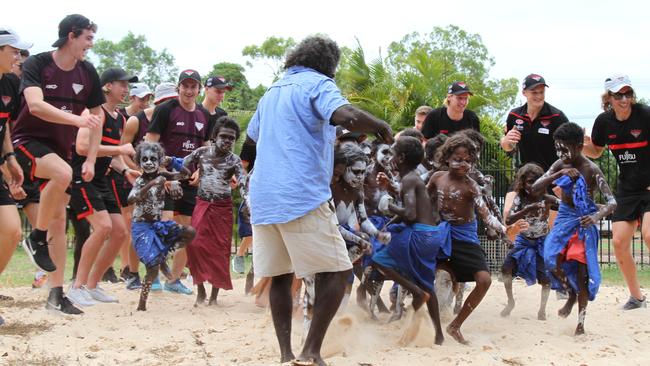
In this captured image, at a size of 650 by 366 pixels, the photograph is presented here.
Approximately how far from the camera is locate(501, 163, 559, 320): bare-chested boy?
6.98m

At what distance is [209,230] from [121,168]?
1592 mm

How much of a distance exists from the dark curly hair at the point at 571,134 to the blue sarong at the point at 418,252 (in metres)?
1.43

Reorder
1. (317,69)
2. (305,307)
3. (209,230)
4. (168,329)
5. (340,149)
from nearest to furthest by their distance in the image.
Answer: (317,69)
(305,307)
(340,149)
(168,329)
(209,230)

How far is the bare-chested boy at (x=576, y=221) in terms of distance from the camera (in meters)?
6.06

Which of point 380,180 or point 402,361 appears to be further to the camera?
point 380,180

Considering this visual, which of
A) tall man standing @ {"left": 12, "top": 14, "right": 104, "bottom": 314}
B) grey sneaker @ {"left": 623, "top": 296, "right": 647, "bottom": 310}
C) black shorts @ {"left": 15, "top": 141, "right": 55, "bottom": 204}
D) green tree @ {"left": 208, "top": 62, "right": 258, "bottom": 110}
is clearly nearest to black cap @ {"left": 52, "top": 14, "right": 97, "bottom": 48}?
tall man standing @ {"left": 12, "top": 14, "right": 104, "bottom": 314}

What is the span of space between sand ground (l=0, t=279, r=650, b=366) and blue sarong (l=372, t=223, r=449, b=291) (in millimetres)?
305

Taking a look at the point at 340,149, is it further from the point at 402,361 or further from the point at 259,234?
the point at 402,361

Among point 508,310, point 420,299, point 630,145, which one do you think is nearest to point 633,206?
point 630,145

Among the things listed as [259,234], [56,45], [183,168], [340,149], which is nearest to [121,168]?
[183,168]

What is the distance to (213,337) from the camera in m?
5.88

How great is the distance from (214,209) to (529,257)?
3.03 m

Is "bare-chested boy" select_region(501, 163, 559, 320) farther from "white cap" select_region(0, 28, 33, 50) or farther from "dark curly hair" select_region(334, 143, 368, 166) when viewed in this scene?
"white cap" select_region(0, 28, 33, 50)

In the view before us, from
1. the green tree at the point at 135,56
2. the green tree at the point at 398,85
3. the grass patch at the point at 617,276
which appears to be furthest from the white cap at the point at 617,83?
the green tree at the point at 135,56
